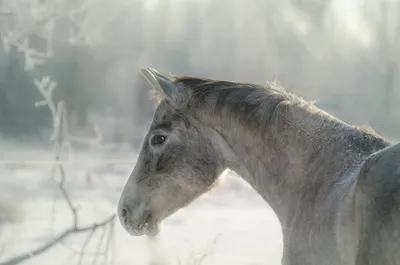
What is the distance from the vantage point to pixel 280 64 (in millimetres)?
5082

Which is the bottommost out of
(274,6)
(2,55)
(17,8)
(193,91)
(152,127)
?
(152,127)

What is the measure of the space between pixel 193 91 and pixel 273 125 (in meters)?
0.35

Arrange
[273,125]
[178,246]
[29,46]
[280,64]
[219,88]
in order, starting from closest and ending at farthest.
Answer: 1. [273,125]
2. [219,88]
3. [178,246]
4. [29,46]
5. [280,64]

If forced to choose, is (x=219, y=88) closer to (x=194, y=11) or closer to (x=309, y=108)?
(x=309, y=108)

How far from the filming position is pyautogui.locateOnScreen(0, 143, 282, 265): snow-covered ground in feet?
13.1

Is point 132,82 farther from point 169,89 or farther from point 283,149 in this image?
point 283,149

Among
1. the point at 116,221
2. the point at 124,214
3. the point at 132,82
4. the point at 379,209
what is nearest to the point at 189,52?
the point at 132,82

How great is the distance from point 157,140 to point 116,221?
2.57 metres

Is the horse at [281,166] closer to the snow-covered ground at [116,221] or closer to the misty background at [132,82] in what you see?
the snow-covered ground at [116,221]

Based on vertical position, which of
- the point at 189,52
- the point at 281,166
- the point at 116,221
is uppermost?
the point at 189,52

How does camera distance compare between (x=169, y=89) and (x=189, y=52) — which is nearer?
(x=169, y=89)

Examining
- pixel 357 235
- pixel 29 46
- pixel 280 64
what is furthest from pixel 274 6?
pixel 357 235

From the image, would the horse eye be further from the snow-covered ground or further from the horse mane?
the snow-covered ground

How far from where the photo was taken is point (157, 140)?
77.8 inches
